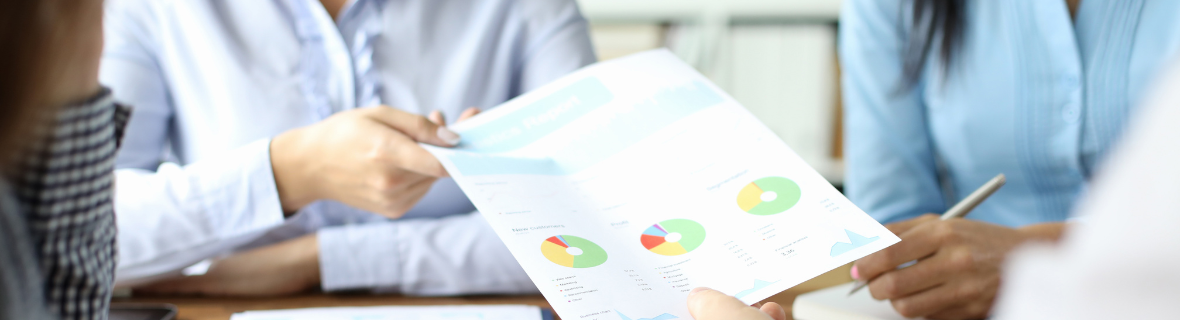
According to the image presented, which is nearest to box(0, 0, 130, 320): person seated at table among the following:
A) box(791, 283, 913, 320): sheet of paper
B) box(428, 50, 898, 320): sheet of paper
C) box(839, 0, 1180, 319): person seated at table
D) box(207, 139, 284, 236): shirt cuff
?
box(428, 50, 898, 320): sheet of paper

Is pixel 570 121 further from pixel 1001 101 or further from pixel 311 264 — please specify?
pixel 1001 101

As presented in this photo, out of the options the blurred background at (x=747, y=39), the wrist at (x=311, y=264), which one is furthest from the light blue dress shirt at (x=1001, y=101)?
the blurred background at (x=747, y=39)

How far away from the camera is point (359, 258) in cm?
66

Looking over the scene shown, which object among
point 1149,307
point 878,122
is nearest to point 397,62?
point 878,122

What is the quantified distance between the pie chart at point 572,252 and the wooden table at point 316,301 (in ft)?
0.66

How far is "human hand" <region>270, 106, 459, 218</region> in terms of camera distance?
542mm

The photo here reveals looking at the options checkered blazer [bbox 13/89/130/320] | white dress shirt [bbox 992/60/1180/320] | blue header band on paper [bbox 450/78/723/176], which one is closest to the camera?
white dress shirt [bbox 992/60/1180/320]

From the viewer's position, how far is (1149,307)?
0.43ft

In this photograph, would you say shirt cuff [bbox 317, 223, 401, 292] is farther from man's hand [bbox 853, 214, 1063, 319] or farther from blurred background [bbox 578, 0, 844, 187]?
blurred background [bbox 578, 0, 844, 187]

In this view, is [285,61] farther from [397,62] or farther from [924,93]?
[924,93]

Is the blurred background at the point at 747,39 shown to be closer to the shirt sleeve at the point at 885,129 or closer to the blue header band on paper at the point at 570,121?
the shirt sleeve at the point at 885,129

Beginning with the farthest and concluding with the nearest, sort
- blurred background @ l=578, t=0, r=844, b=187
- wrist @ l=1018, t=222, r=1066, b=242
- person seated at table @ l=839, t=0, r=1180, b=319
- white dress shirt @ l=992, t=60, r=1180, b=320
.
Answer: blurred background @ l=578, t=0, r=844, b=187, person seated at table @ l=839, t=0, r=1180, b=319, wrist @ l=1018, t=222, r=1066, b=242, white dress shirt @ l=992, t=60, r=1180, b=320

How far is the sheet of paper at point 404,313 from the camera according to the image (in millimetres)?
549

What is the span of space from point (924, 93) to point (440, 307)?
2.18 ft
